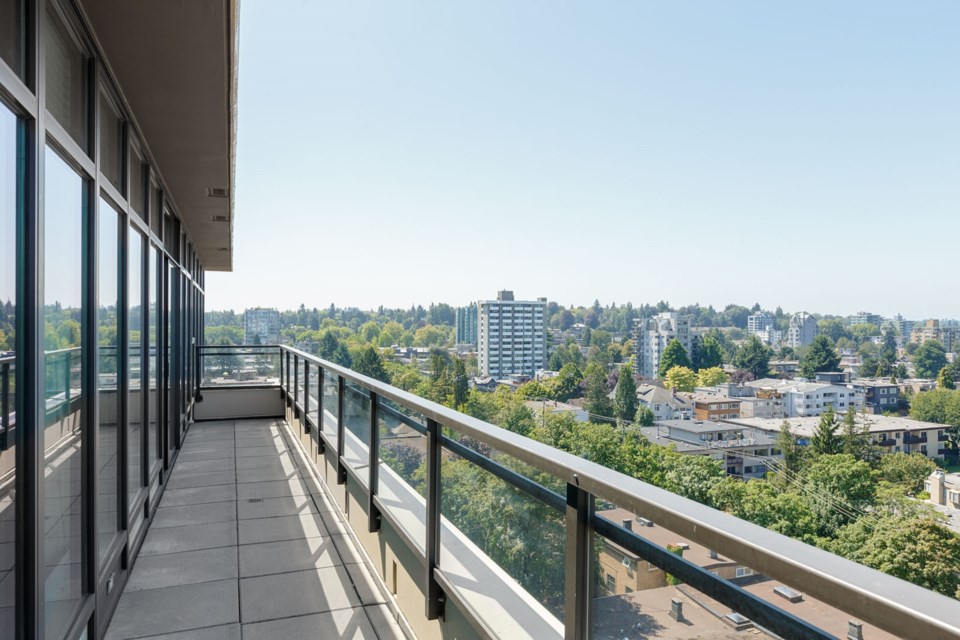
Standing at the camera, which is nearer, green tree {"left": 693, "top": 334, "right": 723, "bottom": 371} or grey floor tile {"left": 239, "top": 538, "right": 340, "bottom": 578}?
grey floor tile {"left": 239, "top": 538, "right": 340, "bottom": 578}

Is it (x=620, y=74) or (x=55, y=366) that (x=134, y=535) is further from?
(x=620, y=74)

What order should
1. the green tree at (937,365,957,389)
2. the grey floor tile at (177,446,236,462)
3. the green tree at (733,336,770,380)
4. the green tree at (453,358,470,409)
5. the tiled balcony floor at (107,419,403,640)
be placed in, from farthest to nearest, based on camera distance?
the green tree at (733,336,770,380) < the green tree at (453,358,470,409) < the green tree at (937,365,957,389) < the grey floor tile at (177,446,236,462) < the tiled balcony floor at (107,419,403,640)

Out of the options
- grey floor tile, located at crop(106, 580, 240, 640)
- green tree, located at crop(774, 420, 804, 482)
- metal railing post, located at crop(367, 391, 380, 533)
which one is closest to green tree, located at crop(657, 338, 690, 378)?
green tree, located at crop(774, 420, 804, 482)

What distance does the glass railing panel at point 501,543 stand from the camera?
1.53 meters

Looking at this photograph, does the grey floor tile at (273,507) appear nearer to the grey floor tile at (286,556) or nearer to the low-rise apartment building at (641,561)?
the grey floor tile at (286,556)

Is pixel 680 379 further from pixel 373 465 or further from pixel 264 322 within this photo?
pixel 373 465

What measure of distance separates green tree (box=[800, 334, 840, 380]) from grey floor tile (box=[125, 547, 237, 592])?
6218 cm

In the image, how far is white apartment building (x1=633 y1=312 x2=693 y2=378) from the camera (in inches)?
3248

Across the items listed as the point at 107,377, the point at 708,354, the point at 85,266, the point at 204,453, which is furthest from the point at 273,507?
the point at 708,354

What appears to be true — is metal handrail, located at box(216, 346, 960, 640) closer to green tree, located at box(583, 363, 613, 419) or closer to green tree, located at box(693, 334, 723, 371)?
green tree, located at box(583, 363, 613, 419)

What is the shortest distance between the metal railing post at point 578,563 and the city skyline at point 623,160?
34.0m

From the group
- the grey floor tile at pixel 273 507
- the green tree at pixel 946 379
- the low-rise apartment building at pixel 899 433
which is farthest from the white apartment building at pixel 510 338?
the grey floor tile at pixel 273 507

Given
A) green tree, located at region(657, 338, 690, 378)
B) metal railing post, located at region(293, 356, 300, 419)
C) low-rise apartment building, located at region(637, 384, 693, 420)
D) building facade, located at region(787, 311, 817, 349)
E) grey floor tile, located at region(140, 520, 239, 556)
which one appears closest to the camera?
grey floor tile, located at region(140, 520, 239, 556)

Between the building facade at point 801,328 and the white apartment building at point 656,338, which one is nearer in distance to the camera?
the white apartment building at point 656,338
